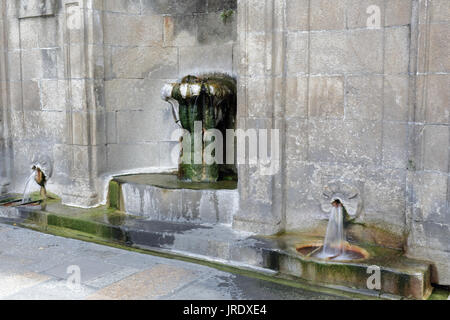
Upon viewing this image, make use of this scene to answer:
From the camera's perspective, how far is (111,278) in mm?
4680

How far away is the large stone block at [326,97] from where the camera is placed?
5094 millimetres

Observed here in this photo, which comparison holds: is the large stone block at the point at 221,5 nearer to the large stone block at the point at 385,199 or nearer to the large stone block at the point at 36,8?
the large stone block at the point at 36,8

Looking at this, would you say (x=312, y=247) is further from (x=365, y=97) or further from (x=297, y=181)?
(x=365, y=97)

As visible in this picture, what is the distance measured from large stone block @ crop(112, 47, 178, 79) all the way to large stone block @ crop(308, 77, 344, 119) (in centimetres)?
273

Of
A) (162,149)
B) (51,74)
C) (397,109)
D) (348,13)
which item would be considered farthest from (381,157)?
(51,74)

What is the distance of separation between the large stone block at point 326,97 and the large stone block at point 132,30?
2.88 m

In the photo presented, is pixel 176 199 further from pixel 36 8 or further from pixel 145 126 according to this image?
pixel 36 8

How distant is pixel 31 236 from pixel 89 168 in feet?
3.72

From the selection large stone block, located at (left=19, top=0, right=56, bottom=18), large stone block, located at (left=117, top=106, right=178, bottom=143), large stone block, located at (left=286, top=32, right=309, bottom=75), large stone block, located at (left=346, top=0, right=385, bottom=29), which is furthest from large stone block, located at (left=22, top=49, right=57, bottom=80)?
large stone block, located at (left=346, top=0, right=385, bottom=29)

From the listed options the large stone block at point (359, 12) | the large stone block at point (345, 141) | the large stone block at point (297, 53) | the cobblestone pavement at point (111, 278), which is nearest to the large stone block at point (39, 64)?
the cobblestone pavement at point (111, 278)

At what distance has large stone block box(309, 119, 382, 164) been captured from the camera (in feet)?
16.4

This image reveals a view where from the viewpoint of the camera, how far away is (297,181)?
5.39 meters

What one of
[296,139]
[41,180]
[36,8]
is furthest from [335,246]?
[36,8]

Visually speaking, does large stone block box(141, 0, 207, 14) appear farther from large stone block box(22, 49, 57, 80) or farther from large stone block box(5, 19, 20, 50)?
large stone block box(5, 19, 20, 50)
